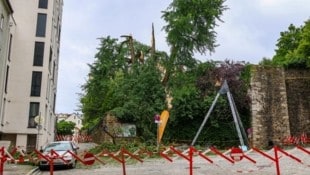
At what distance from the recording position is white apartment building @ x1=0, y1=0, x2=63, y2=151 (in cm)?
3650

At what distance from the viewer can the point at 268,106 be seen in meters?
33.2

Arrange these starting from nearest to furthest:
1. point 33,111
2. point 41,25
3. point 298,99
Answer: point 298,99
point 33,111
point 41,25

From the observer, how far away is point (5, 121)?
35906mm

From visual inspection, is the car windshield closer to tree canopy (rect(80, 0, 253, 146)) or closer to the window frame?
tree canopy (rect(80, 0, 253, 146))

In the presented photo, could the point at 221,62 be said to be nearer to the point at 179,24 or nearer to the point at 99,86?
the point at 179,24

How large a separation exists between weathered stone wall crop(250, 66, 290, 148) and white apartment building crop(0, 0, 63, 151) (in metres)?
18.1

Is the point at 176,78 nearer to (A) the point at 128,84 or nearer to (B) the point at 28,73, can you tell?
(A) the point at 128,84

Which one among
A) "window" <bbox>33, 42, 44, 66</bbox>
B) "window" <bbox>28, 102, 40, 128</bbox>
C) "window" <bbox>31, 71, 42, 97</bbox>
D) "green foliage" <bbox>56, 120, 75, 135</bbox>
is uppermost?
"window" <bbox>33, 42, 44, 66</bbox>

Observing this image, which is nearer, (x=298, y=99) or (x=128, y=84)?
(x=128, y=84)

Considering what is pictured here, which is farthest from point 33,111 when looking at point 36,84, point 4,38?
point 4,38

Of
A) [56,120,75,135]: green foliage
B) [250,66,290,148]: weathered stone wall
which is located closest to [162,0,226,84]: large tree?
[250,66,290,148]: weathered stone wall

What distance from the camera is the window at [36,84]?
37719mm

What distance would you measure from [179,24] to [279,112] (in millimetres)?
11216

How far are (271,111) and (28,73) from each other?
70.3 ft
